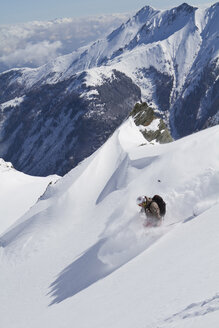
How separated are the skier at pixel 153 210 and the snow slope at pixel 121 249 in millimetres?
538

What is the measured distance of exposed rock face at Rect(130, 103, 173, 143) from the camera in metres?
57.9

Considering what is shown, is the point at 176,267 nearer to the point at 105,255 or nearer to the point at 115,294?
the point at 115,294

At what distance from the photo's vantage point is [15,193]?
6250 centimetres

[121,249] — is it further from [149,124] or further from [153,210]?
[149,124]

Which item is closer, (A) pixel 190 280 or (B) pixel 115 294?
(A) pixel 190 280

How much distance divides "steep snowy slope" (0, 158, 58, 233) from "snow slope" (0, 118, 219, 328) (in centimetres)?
2027

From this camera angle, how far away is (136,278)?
16.4 meters

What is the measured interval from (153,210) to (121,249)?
2.80 metres

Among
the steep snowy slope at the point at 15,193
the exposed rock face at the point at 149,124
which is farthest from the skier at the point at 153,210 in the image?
the exposed rock face at the point at 149,124

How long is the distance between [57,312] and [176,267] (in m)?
6.47

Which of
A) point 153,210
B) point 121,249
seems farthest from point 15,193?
point 153,210

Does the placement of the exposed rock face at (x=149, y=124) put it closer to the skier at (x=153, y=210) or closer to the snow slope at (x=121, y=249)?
the snow slope at (x=121, y=249)

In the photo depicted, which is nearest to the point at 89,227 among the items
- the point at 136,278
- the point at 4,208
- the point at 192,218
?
the point at 192,218

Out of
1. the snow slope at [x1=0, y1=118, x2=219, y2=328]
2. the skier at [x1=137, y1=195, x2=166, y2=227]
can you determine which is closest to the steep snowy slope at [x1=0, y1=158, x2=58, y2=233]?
the snow slope at [x1=0, y1=118, x2=219, y2=328]
